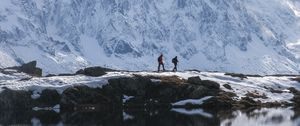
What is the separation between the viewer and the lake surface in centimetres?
10525

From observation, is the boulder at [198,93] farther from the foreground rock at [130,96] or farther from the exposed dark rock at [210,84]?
the exposed dark rock at [210,84]

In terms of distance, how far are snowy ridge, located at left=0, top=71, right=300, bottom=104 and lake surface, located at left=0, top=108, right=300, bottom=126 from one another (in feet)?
32.1

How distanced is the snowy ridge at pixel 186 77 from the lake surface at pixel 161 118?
977cm

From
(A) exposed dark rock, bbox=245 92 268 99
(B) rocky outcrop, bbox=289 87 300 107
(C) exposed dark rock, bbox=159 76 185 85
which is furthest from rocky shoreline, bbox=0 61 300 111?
(B) rocky outcrop, bbox=289 87 300 107

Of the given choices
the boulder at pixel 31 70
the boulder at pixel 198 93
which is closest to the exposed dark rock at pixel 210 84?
the boulder at pixel 198 93

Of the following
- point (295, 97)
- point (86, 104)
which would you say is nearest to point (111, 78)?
point (86, 104)

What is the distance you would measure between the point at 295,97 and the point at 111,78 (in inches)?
1268

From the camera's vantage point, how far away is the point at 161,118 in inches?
4370

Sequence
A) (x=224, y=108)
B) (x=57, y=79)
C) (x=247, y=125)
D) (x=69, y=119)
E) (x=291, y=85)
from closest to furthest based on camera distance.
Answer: (x=247, y=125), (x=69, y=119), (x=224, y=108), (x=57, y=79), (x=291, y=85)

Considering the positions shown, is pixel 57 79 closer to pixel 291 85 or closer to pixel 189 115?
pixel 189 115

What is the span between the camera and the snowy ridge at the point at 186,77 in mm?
136375

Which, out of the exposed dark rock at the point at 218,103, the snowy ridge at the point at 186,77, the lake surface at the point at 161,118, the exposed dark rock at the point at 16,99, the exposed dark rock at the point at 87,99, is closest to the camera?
the lake surface at the point at 161,118

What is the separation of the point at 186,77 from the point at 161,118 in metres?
36.2

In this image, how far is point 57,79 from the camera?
141125 millimetres
